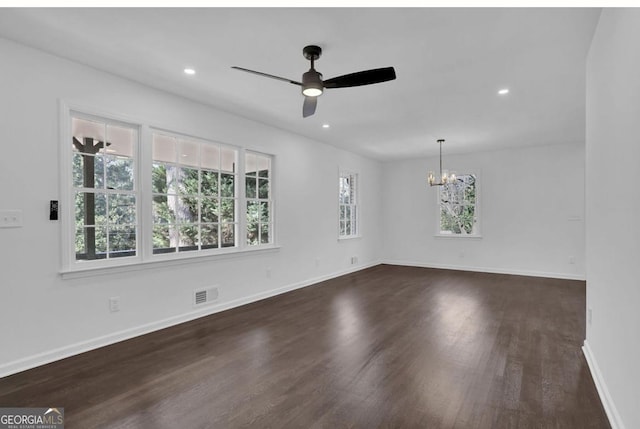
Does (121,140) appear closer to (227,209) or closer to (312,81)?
(227,209)

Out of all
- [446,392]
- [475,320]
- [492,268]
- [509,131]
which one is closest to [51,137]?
[446,392]

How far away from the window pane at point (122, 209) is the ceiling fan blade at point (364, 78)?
2481 millimetres

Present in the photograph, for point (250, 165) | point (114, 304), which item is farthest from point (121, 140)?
point (250, 165)

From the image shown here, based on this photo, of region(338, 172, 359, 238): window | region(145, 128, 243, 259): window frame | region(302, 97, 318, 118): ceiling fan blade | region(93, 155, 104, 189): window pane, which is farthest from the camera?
region(338, 172, 359, 238): window

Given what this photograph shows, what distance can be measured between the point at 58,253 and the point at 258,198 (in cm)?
264

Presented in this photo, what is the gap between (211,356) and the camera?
3062 mm

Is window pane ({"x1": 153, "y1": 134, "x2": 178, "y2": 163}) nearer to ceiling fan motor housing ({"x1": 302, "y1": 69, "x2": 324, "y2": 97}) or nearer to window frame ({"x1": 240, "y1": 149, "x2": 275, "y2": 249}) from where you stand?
window frame ({"x1": 240, "y1": 149, "x2": 275, "y2": 249})

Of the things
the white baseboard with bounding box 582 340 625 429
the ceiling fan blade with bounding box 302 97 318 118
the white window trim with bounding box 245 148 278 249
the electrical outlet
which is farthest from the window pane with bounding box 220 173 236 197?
the white baseboard with bounding box 582 340 625 429

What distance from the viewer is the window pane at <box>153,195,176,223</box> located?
3902 millimetres

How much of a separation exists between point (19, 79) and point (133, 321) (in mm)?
2457

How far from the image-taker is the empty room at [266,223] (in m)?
2.21

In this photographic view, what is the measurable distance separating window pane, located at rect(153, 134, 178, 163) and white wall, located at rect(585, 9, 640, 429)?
13.6ft

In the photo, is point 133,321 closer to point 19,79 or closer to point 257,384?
point 257,384

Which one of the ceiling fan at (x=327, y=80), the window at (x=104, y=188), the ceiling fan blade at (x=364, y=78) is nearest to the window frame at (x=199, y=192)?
the window at (x=104, y=188)
